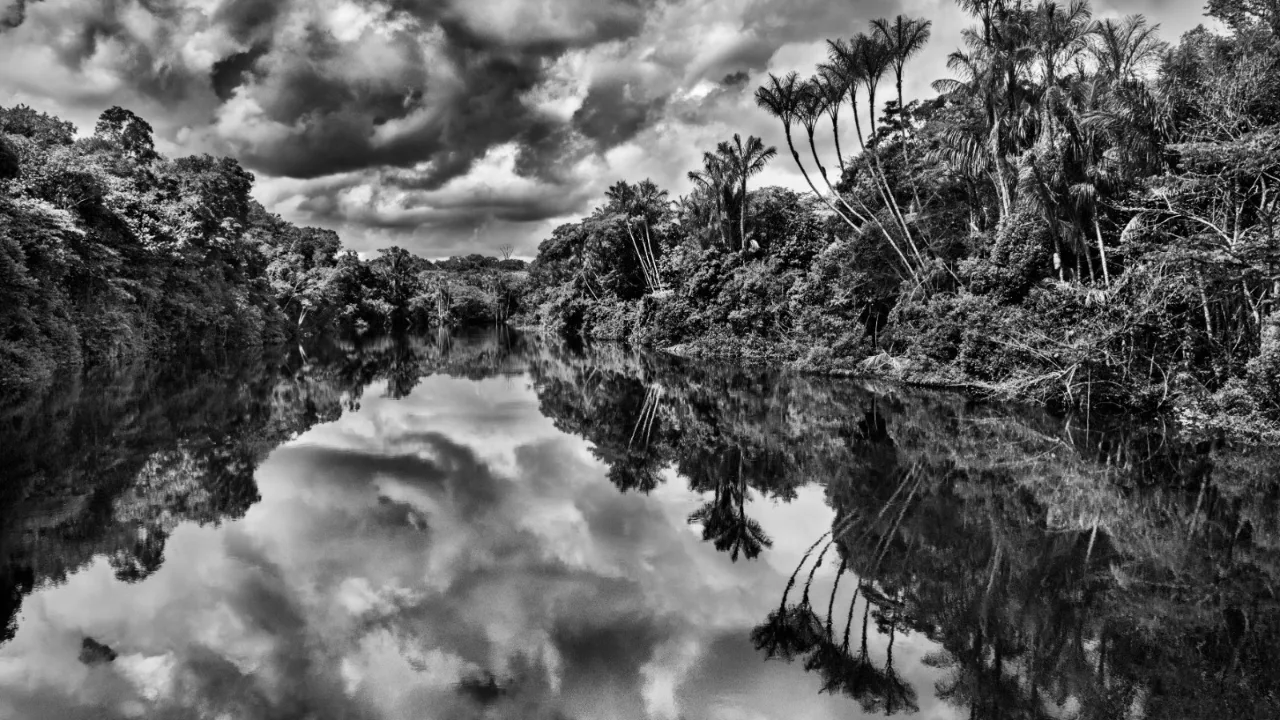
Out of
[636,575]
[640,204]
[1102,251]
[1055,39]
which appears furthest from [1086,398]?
[640,204]

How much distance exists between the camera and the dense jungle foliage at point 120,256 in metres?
20.0

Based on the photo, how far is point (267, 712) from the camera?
4379 millimetres

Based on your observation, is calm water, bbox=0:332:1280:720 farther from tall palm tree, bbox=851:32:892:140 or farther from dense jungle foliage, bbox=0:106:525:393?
tall palm tree, bbox=851:32:892:140

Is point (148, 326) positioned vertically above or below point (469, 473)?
above

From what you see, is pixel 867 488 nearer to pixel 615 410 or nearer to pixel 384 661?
pixel 384 661

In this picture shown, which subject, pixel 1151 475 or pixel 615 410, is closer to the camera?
pixel 1151 475

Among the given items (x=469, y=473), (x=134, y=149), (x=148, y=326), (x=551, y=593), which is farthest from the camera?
(x=134, y=149)

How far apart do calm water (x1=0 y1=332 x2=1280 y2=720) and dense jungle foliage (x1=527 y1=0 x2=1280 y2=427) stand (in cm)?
302

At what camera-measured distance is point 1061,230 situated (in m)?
18.6

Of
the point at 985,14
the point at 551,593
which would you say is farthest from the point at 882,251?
the point at 551,593

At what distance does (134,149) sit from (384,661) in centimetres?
4256

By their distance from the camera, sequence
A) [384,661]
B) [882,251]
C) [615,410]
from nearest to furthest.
A: 1. [384,661]
2. [615,410]
3. [882,251]

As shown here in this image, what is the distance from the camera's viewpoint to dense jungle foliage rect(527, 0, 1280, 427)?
44.7 ft

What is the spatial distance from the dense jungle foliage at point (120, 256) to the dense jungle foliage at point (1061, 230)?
25129 millimetres
